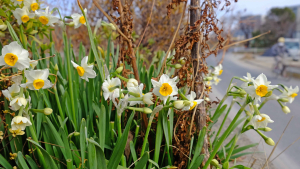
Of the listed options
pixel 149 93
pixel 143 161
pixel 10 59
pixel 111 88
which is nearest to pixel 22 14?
pixel 10 59

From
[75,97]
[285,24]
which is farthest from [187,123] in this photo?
A: [285,24]

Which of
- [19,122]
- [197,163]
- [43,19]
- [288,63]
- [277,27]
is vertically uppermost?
[43,19]

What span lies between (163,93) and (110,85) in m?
0.20

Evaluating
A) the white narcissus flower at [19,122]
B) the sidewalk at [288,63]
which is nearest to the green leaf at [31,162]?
the white narcissus flower at [19,122]

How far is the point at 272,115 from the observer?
2721 millimetres

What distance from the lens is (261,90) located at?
2.43ft

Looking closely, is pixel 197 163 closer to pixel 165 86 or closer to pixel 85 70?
pixel 165 86

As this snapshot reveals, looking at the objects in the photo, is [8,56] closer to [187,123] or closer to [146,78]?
[146,78]

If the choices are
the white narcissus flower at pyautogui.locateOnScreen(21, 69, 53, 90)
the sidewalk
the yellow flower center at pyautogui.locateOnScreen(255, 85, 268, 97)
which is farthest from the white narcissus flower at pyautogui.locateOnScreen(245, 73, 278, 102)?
the sidewalk

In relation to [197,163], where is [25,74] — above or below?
above

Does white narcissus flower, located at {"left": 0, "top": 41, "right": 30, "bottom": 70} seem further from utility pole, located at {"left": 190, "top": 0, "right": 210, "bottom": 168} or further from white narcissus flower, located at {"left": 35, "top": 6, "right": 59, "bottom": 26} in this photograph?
utility pole, located at {"left": 190, "top": 0, "right": 210, "bottom": 168}

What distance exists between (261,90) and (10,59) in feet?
2.97

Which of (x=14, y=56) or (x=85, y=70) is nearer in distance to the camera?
(x=14, y=56)

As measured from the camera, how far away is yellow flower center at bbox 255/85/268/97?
0.74 metres
